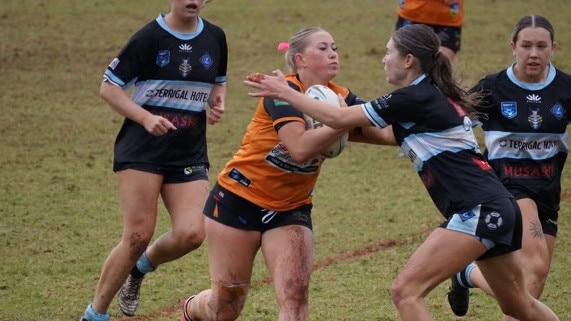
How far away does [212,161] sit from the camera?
11.8 metres

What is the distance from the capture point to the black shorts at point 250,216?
629 cm

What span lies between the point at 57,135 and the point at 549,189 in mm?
7101

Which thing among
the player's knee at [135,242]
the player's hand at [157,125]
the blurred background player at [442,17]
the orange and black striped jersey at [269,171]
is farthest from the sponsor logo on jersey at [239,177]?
the blurred background player at [442,17]

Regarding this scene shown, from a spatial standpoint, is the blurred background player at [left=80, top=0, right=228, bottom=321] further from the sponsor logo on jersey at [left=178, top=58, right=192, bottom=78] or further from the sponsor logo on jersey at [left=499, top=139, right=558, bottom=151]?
the sponsor logo on jersey at [left=499, top=139, right=558, bottom=151]

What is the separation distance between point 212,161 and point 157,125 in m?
5.09

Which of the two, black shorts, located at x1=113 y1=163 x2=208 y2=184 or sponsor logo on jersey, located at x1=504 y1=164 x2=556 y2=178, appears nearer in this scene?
sponsor logo on jersey, located at x1=504 y1=164 x2=556 y2=178

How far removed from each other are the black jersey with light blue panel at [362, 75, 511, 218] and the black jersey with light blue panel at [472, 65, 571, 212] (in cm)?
106

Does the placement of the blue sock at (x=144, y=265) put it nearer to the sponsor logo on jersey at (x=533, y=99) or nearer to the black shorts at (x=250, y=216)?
the black shorts at (x=250, y=216)

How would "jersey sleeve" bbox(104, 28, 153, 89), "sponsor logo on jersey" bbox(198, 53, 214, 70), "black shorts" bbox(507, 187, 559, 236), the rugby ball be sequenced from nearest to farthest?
the rugby ball → "black shorts" bbox(507, 187, 559, 236) → "jersey sleeve" bbox(104, 28, 153, 89) → "sponsor logo on jersey" bbox(198, 53, 214, 70)

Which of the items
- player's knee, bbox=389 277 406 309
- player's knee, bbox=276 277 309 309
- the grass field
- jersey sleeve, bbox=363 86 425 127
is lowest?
the grass field

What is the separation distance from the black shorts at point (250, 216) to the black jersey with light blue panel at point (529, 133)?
55.7 inches

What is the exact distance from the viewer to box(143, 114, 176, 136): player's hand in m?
6.71

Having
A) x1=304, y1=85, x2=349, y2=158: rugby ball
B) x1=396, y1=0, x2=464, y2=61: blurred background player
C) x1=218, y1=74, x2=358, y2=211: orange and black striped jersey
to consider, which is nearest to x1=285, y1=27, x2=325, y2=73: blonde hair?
x1=218, y1=74, x2=358, y2=211: orange and black striped jersey

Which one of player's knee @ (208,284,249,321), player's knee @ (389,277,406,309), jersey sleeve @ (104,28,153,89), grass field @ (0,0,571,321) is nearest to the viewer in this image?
player's knee @ (389,277,406,309)
